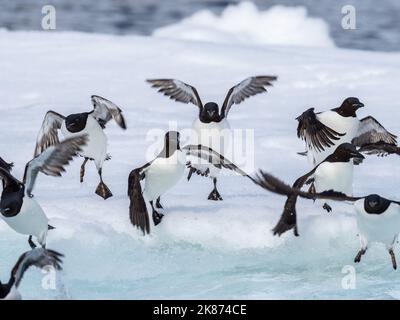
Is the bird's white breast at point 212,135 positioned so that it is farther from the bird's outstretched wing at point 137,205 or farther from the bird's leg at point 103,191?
the bird's outstretched wing at point 137,205

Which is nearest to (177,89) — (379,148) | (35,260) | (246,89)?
(246,89)

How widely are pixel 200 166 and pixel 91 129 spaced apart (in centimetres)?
68

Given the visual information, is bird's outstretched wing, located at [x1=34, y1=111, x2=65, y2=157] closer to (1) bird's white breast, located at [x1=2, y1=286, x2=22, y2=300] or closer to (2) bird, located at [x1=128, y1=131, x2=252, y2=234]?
(2) bird, located at [x1=128, y1=131, x2=252, y2=234]

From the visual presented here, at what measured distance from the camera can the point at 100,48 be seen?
1243cm

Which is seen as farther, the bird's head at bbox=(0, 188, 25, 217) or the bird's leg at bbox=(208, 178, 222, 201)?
the bird's leg at bbox=(208, 178, 222, 201)

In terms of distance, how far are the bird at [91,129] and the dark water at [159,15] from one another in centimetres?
1376

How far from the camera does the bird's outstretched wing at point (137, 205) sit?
20.4 feet

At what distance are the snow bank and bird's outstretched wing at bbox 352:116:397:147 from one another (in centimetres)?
783

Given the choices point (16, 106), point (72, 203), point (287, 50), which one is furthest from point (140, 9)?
point (72, 203)

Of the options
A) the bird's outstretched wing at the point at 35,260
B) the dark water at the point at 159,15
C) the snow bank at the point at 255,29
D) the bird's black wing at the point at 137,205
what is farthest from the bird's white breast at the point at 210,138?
the dark water at the point at 159,15

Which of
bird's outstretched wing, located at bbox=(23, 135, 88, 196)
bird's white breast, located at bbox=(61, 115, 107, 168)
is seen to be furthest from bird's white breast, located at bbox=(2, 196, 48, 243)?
bird's white breast, located at bbox=(61, 115, 107, 168)

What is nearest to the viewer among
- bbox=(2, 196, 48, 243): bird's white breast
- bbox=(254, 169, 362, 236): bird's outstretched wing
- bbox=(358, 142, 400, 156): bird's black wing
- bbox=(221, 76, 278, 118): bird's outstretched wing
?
bbox=(254, 169, 362, 236): bird's outstretched wing

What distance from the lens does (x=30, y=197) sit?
612 centimetres

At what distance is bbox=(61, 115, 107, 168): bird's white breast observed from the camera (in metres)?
6.99
